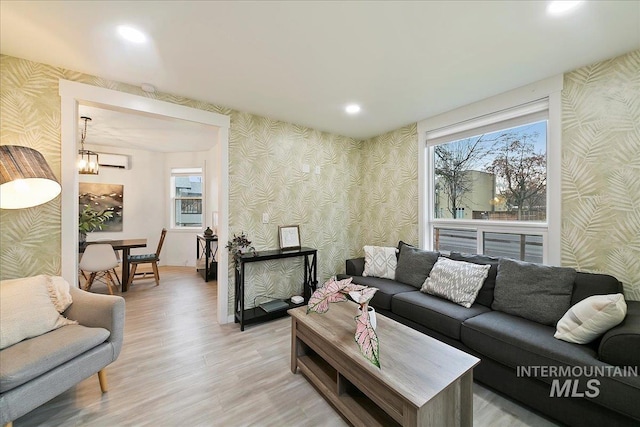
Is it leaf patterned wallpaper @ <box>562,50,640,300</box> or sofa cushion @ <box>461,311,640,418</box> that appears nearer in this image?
sofa cushion @ <box>461,311,640,418</box>

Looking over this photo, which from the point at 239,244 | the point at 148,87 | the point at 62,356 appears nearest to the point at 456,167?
the point at 239,244

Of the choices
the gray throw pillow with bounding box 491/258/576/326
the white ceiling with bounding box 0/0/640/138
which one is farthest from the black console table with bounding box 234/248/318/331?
the gray throw pillow with bounding box 491/258/576/326

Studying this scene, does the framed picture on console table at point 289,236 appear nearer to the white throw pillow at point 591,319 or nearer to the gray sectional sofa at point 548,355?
the gray sectional sofa at point 548,355

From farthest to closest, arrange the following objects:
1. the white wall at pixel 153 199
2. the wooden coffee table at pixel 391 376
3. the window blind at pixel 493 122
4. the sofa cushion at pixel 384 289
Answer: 1. the white wall at pixel 153 199
2. the sofa cushion at pixel 384 289
3. the window blind at pixel 493 122
4. the wooden coffee table at pixel 391 376

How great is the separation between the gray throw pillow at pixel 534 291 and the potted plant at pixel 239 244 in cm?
258

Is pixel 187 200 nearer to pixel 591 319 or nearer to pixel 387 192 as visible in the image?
pixel 387 192

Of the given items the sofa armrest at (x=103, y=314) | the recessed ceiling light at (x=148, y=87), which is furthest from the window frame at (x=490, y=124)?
the sofa armrest at (x=103, y=314)

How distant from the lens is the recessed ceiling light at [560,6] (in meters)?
1.46

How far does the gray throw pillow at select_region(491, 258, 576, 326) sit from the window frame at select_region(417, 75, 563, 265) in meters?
0.35

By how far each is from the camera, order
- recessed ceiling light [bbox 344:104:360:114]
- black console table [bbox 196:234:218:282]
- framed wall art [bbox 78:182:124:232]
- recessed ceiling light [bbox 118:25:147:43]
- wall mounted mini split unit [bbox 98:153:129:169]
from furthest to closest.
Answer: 1. wall mounted mini split unit [bbox 98:153:129:169]
2. framed wall art [bbox 78:182:124:232]
3. black console table [bbox 196:234:218:282]
4. recessed ceiling light [bbox 344:104:360:114]
5. recessed ceiling light [bbox 118:25:147:43]

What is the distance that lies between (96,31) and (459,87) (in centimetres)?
300

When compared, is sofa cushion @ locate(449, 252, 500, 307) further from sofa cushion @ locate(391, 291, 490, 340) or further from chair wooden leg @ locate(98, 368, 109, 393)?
chair wooden leg @ locate(98, 368, 109, 393)

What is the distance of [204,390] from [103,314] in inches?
36.0

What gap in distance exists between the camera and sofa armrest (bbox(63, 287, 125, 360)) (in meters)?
1.78
